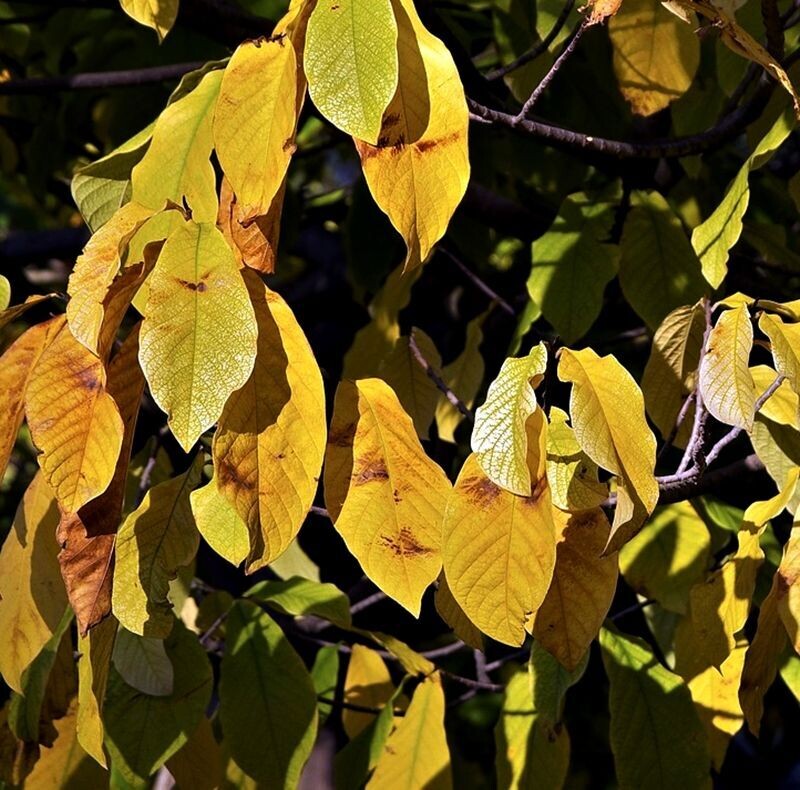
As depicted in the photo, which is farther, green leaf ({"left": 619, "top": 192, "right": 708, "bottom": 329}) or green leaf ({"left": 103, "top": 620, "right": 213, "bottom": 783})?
green leaf ({"left": 619, "top": 192, "right": 708, "bottom": 329})

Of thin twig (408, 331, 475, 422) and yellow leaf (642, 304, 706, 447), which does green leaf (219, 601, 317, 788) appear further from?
yellow leaf (642, 304, 706, 447)

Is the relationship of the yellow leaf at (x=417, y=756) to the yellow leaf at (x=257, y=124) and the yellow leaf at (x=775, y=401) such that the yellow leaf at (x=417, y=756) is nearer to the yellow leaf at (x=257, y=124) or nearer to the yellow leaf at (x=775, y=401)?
the yellow leaf at (x=775, y=401)

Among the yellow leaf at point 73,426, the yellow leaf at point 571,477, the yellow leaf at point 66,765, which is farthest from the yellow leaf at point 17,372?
the yellow leaf at point 66,765

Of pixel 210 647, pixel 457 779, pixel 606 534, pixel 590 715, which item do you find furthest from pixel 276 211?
pixel 590 715

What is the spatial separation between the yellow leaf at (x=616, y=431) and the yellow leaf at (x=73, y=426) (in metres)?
0.28

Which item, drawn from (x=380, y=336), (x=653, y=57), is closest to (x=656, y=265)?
(x=653, y=57)

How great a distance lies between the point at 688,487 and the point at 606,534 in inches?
3.7

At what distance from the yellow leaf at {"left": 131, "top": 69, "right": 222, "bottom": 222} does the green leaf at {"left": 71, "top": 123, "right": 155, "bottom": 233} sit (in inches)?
4.6

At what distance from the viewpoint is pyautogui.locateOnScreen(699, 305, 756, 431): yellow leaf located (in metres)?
0.75

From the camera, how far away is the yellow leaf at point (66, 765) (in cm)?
111

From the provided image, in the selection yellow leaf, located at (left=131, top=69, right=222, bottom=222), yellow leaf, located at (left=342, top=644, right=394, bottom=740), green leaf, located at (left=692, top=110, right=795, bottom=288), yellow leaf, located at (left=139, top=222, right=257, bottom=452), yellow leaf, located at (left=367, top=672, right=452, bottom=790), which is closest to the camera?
yellow leaf, located at (left=139, top=222, right=257, bottom=452)

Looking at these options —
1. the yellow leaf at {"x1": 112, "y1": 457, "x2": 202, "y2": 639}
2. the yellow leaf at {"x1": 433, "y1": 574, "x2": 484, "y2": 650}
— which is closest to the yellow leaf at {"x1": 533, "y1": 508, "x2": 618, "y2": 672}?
the yellow leaf at {"x1": 433, "y1": 574, "x2": 484, "y2": 650}

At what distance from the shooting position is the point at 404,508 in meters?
0.78

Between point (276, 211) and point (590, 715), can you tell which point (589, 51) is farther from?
point (590, 715)
